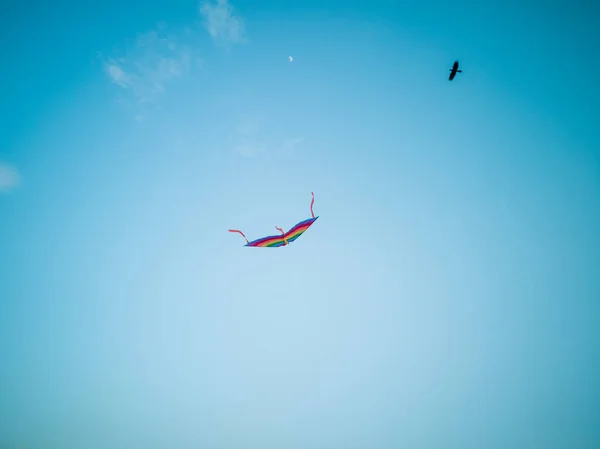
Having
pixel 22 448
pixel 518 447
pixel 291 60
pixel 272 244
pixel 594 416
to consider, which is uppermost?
pixel 291 60

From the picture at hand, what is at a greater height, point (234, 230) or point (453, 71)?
point (453, 71)

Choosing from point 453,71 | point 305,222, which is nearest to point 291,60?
point 453,71

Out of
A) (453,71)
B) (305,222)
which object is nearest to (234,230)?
(305,222)

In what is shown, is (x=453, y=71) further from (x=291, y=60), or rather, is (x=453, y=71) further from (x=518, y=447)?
(x=518, y=447)

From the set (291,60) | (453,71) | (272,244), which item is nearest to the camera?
(272,244)

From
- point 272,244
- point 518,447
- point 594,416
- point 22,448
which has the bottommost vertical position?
point 518,447

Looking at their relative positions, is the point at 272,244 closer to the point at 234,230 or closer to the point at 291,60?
the point at 234,230

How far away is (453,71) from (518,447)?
58.0 metres

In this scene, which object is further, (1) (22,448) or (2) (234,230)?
(1) (22,448)

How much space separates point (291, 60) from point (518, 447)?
62340 millimetres

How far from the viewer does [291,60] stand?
14109 mm

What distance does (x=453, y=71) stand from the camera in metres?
10.4

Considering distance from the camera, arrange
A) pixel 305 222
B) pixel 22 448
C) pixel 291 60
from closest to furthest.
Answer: pixel 305 222 < pixel 291 60 < pixel 22 448

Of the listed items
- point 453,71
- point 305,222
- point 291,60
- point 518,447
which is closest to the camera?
point 305,222
